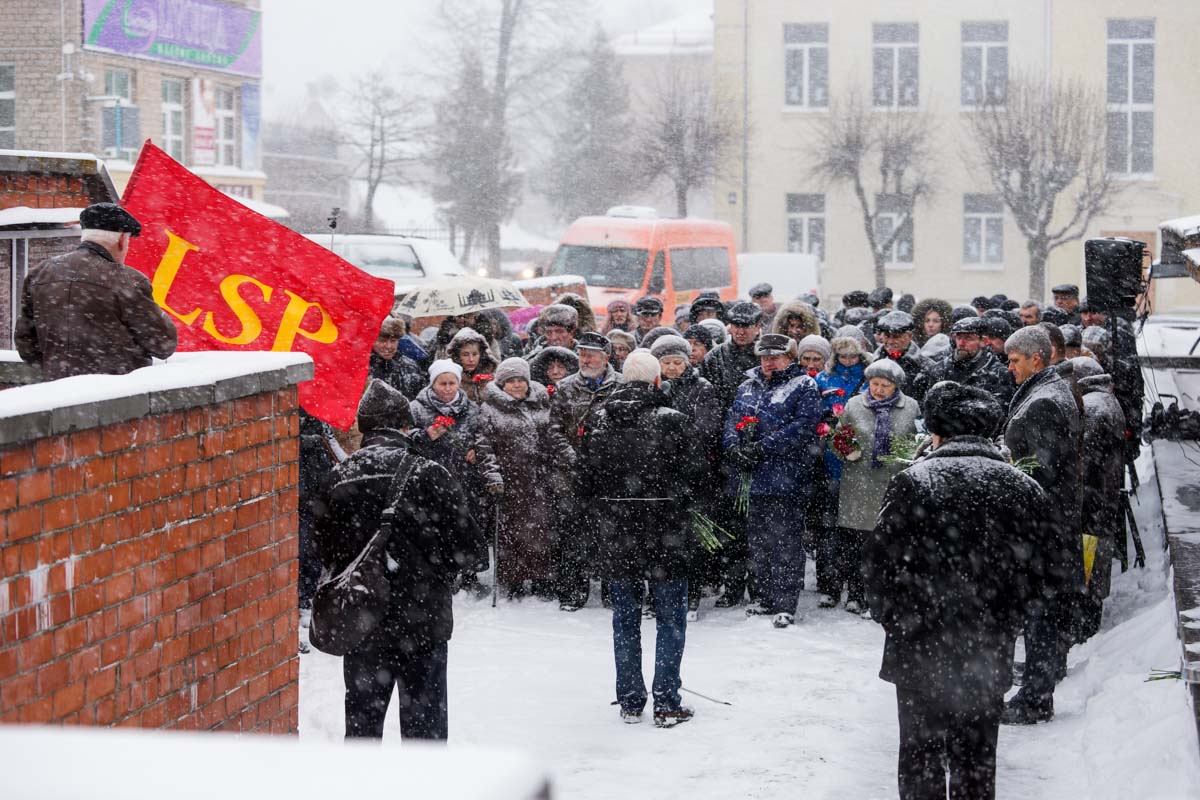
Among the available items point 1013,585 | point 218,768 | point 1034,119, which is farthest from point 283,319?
point 1034,119

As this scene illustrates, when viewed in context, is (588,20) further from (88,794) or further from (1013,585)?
(88,794)

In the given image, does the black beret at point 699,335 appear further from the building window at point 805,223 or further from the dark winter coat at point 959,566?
the building window at point 805,223

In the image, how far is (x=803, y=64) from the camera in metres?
43.9

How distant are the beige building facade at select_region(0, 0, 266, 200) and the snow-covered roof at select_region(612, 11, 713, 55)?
131 feet

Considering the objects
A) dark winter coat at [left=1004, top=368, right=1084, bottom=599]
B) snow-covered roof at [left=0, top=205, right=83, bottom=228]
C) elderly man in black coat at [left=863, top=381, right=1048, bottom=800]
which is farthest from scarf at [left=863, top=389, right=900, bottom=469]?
snow-covered roof at [left=0, top=205, right=83, bottom=228]

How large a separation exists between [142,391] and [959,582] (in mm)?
2837

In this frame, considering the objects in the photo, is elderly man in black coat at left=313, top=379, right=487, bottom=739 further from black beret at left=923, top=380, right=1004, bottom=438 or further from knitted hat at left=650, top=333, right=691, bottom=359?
knitted hat at left=650, top=333, right=691, bottom=359

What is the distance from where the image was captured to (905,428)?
9422 millimetres

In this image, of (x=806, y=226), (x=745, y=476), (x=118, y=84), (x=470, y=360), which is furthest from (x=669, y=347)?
(x=806, y=226)

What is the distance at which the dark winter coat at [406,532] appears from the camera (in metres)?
5.38

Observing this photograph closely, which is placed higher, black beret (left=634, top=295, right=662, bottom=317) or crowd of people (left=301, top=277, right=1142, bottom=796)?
black beret (left=634, top=295, right=662, bottom=317)

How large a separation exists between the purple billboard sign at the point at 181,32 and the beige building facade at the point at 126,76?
2 cm

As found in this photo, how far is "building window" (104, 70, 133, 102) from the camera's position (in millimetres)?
33469

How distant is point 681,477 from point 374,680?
230 centimetres
